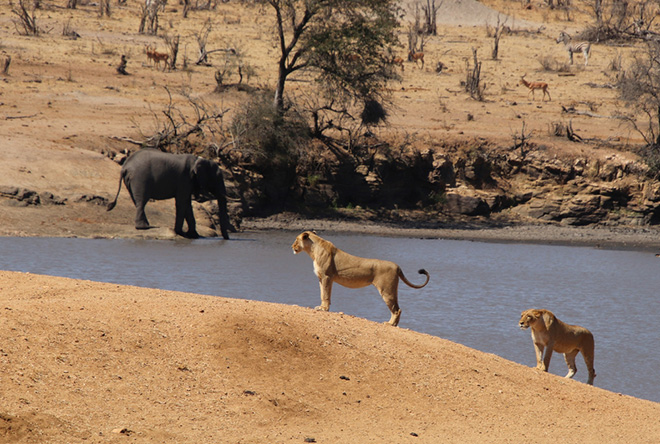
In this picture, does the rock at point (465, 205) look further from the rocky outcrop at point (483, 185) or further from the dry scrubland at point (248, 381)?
the dry scrubland at point (248, 381)

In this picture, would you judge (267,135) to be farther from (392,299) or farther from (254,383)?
(254,383)

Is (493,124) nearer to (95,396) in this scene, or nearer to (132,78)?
(132,78)

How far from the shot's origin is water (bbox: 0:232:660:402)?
1224 centimetres

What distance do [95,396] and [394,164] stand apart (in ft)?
71.5

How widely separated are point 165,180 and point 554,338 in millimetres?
12476

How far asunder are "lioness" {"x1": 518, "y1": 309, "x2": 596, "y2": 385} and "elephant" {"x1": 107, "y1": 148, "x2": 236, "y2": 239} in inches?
465

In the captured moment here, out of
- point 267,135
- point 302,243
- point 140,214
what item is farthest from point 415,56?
point 302,243

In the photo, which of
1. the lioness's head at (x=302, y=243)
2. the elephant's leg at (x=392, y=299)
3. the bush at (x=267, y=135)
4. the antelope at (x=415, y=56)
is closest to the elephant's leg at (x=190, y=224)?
the bush at (x=267, y=135)

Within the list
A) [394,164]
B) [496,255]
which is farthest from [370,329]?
[394,164]

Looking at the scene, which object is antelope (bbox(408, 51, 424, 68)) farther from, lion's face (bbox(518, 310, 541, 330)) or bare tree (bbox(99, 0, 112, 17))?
lion's face (bbox(518, 310, 541, 330))

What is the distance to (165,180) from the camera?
2020 cm

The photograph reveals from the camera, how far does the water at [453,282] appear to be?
12.2 meters

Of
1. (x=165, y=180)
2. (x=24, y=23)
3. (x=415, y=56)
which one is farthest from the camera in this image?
(x=415, y=56)

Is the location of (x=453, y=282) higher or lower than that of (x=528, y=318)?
lower
